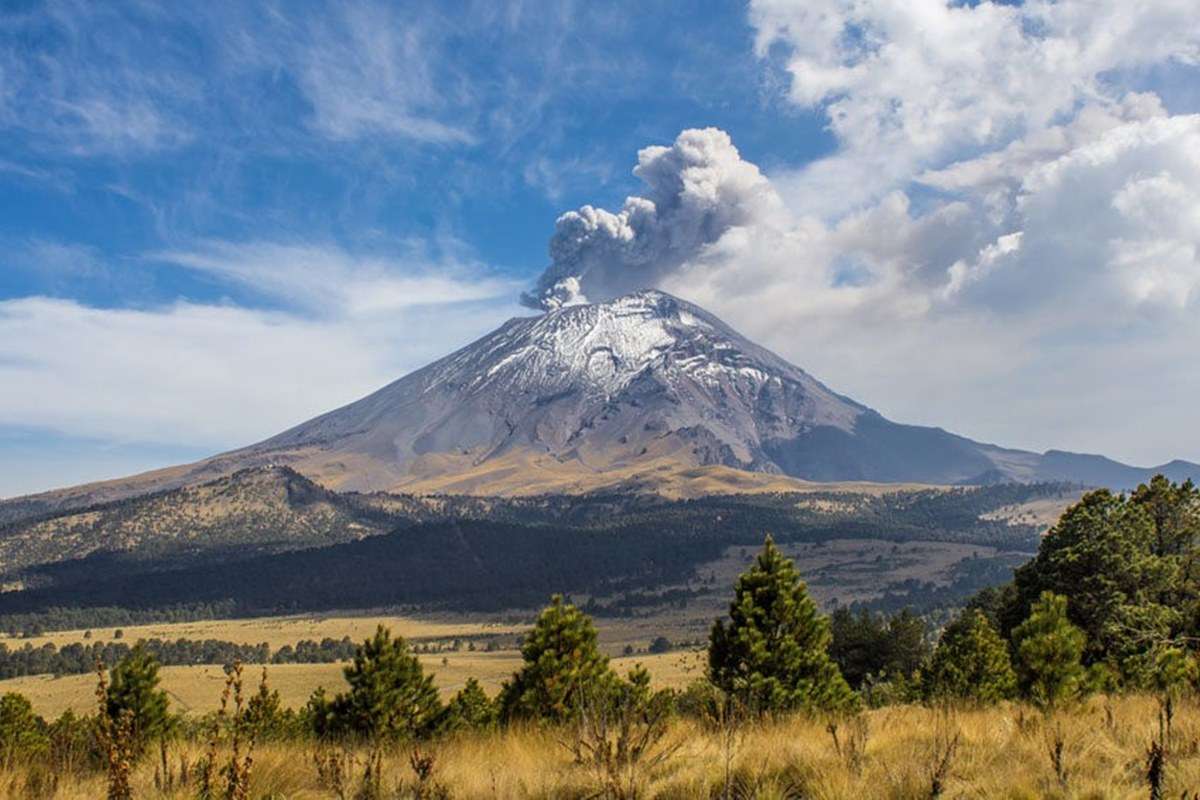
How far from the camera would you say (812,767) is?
23.2 ft

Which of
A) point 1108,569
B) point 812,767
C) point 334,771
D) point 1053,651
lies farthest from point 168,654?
point 812,767

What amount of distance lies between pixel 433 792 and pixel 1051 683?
78.9ft

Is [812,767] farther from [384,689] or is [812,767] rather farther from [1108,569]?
[384,689]

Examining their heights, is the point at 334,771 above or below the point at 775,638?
above

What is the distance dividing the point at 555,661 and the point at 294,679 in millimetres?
136784

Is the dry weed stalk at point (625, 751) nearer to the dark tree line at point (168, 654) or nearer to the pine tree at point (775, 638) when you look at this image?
the pine tree at point (775, 638)

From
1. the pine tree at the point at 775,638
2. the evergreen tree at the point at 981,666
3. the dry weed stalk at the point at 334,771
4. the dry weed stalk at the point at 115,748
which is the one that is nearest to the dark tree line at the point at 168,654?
the evergreen tree at the point at 981,666

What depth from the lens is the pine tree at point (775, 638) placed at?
28078mm

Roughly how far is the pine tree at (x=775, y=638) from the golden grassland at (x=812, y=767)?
19.4 m

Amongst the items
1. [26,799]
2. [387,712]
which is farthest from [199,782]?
[387,712]

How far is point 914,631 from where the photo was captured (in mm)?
73500

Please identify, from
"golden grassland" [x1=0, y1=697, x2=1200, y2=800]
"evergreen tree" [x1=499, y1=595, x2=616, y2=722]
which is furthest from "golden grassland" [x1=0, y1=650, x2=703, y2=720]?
"golden grassland" [x1=0, y1=697, x2=1200, y2=800]

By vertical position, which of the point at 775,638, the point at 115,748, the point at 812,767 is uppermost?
the point at 115,748

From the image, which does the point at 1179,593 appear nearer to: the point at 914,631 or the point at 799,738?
the point at 799,738
